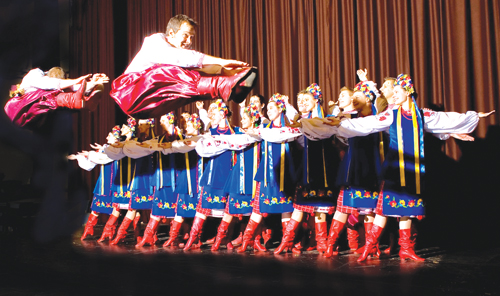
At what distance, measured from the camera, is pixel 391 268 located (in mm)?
2863

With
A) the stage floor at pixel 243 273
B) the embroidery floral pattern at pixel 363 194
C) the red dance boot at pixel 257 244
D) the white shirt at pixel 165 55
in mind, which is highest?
the white shirt at pixel 165 55

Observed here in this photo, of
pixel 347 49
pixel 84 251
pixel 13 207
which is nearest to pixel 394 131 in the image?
pixel 347 49

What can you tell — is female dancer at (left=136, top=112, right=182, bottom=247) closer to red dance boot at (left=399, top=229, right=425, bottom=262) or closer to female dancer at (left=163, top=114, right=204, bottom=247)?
female dancer at (left=163, top=114, right=204, bottom=247)

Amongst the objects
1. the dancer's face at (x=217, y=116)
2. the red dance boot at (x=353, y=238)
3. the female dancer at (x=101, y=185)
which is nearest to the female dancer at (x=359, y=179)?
the red dance boot at (x=353, y=238)

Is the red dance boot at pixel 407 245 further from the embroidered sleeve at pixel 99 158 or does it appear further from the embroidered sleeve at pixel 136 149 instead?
the embroidered sleeve at pixel 99 158

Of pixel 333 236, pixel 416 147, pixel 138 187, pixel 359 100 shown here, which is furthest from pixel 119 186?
pixel 416 147

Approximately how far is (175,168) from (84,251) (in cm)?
105

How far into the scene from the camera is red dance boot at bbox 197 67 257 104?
193 cm

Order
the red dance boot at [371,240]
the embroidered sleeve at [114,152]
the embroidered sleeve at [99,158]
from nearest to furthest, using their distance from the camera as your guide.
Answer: the red dance boot at [371,240] < the embroidered sleeve at [114,152] < the embroidered sleeve at [99,158]

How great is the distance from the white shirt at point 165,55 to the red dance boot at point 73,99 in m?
0.35

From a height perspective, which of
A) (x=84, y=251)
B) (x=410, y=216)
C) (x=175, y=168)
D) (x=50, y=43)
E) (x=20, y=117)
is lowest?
(x=84, y=251)

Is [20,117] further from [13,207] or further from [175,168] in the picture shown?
[13,207]

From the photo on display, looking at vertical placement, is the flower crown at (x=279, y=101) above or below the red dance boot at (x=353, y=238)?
above

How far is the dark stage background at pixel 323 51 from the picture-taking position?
12.0 ft
